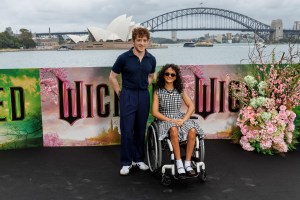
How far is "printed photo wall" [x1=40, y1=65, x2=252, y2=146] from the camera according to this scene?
4512mm

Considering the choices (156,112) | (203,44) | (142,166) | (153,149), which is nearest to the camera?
(156,112)

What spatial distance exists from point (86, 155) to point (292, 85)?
8.64 feet

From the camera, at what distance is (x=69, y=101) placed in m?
4.56

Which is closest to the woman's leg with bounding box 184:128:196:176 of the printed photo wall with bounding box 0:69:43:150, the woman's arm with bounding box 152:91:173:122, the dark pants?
the woman's arm with bounding box 152:91:173:122

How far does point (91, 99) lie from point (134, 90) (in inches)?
52.3

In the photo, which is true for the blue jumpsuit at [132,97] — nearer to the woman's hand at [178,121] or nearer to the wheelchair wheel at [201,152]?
the woman's hand at [178,121]

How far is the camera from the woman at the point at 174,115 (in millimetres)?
3125

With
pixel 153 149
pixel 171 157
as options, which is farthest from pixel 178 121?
pixel 153 149

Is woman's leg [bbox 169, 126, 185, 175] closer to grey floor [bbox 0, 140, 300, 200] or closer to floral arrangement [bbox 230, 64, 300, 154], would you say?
grey floor [bbox 0, 140, 300, 200]

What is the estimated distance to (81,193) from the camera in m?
3.07

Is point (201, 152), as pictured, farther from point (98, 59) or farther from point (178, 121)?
point (98, 59)

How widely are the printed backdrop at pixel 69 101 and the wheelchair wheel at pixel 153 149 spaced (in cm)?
114

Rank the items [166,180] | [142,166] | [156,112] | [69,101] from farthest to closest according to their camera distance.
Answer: [69,101] → [142,166] → [156,112] → [166,180]

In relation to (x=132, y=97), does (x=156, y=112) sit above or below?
below
